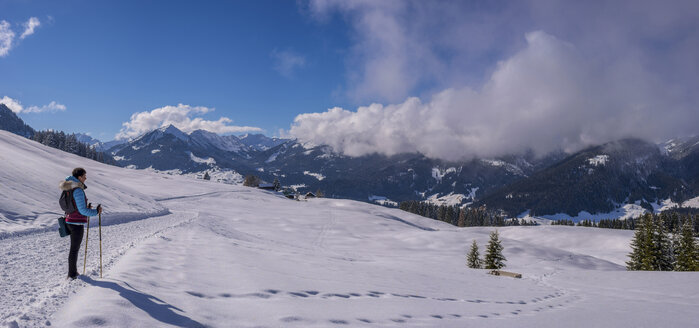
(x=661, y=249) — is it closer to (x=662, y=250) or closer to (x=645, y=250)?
(x=662, y=250)

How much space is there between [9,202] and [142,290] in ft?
51.8

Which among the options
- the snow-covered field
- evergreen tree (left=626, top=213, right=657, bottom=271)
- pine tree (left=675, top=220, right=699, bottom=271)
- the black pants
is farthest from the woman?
pine tree (left=675, top=220, right=699, bottom=271)

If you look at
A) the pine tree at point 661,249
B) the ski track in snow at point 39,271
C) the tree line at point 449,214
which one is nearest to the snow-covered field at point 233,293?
the ski track in snow at point 39,271

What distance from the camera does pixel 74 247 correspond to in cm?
743

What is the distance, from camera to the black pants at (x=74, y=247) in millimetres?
7353

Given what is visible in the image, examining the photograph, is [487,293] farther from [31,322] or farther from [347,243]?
[347,243]

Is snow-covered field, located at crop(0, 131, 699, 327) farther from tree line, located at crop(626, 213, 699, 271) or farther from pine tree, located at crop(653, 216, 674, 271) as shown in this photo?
pine tree, located at crop(653, 216, 674, 271)

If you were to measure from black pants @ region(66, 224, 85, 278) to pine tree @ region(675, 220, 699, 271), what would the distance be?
172ft

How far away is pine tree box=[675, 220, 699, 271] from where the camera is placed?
113 ft

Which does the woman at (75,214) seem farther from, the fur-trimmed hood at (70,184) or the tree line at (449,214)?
the tree line at (449,214)

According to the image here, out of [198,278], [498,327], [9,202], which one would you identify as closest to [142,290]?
[198,278]

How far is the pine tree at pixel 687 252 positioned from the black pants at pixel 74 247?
52.4 metres

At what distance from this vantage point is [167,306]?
20.4ft

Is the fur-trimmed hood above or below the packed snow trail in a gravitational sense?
above
